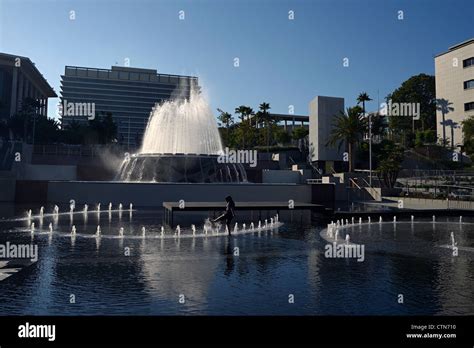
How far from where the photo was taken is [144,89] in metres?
159

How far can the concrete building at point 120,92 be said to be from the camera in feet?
501

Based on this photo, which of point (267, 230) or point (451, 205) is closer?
point (267, 230)

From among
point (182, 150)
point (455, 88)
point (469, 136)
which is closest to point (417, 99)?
point (455, 88)

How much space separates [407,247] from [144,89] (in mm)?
Result: 156665

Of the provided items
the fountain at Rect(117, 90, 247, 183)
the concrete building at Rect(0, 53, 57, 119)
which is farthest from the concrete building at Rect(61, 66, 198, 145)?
the fountain at Rect(117, 90, 247, 183)

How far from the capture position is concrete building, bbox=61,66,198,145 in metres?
153

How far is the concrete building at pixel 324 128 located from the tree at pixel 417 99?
1283 inches

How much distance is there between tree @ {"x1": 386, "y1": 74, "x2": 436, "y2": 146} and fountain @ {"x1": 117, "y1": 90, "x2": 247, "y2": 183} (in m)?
69.7

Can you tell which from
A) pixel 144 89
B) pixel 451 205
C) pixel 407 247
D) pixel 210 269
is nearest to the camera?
pixel 210 269

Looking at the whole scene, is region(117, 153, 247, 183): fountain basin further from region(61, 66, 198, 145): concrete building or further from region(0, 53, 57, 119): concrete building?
region(61, 66, 198, 145): concrete building

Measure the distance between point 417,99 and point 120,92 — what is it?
10766 cm

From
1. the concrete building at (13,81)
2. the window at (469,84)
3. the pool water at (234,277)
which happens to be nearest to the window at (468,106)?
the window at (469,84)
